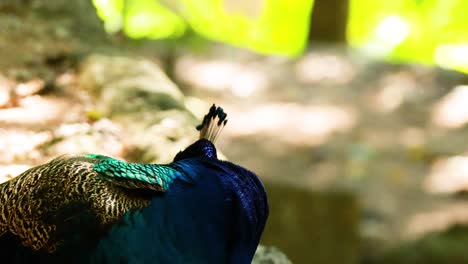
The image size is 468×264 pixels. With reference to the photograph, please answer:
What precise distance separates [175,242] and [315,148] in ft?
12.4

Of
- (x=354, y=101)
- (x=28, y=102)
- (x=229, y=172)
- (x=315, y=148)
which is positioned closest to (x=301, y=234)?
(x=315, y=148)

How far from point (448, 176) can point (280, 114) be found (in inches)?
67.1

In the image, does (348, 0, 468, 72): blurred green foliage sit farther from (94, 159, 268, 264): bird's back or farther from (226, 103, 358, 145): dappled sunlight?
(94, 159, 268, 264): bird's back

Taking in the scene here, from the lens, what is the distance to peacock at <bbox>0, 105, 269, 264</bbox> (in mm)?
2064

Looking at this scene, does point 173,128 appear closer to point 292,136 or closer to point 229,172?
point 229,172

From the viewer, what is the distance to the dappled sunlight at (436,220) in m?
5.02

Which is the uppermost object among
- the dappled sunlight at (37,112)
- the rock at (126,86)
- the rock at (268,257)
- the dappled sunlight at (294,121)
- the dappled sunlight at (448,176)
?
the dappled sunlight at (294,121)

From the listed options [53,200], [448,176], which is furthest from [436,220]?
[53,200]

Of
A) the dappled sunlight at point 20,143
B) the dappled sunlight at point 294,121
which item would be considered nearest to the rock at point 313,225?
the dappled sunlight at point 294,121

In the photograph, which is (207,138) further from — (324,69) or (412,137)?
(324,69)

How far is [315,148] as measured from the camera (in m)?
5.72

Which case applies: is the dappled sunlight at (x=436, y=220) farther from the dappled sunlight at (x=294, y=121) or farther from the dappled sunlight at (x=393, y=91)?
the dappled sunlight at (x=393, y=91)

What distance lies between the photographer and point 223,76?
6500 millimetres

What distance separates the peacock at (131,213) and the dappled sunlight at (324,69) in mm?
4418
